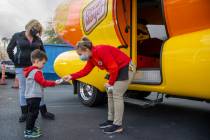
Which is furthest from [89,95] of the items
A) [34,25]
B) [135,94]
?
[34,25]

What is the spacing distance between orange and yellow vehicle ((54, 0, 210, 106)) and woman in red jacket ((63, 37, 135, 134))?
0.53 m

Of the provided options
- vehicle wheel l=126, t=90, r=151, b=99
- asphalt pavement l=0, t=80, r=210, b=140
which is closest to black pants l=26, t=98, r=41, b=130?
asphalt pavement l=0, t=80, r=210, b=140

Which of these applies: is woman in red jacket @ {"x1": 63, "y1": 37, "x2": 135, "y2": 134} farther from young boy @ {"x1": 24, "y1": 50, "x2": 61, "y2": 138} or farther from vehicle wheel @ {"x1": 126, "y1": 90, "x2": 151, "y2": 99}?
vehicle wheel @ {"x1": 126, "y1": 90, "x2": 151, "y2": 99}

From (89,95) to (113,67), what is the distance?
257cm

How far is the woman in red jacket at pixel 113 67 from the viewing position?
15.6ft

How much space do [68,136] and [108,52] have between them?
1211 millimetres

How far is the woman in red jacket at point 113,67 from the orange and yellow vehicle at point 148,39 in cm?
53

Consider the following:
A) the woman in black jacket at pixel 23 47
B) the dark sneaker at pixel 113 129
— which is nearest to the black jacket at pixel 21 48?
the woman in black jacket at pixel 23 47

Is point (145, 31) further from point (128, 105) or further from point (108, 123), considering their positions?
point (108, 123)

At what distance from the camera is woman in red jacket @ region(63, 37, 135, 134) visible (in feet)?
15.6

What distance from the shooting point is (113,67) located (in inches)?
186

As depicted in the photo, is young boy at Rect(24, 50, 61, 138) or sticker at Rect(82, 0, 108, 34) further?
sticker at Rect(82, 0, 108, 34)

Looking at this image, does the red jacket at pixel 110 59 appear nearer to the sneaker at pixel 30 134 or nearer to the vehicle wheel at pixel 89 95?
the sneaker at pixel 30 134

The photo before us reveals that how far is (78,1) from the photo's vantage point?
7141mm
